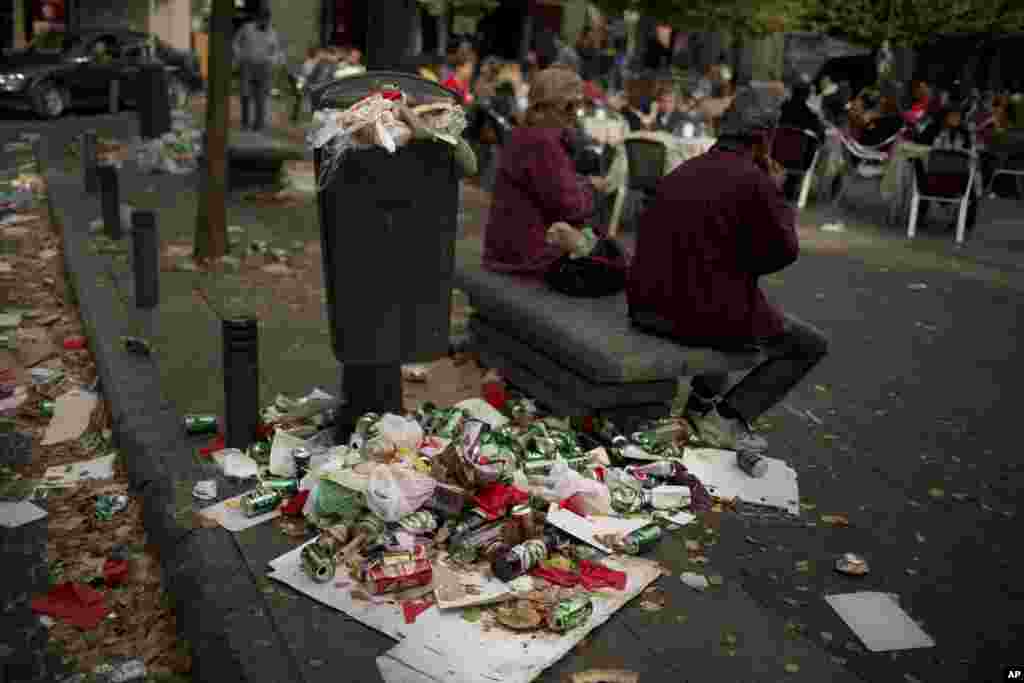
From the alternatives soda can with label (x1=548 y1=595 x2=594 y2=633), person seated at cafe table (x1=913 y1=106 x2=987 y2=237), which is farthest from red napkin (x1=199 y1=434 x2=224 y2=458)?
person seated at cafe table (x1=913 y1=106 x2=987 y2=237)

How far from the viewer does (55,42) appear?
66.8 ft

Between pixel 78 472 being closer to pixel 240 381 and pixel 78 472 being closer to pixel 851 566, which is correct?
pixel 240 381

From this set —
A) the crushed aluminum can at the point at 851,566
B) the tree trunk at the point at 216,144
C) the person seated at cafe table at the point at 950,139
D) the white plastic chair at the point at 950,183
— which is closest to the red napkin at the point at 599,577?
the crushed aluminum can at the point at 851,566

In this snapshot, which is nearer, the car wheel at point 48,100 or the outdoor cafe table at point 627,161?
the outdoor cafe table at point 627,161

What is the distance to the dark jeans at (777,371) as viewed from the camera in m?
5.30

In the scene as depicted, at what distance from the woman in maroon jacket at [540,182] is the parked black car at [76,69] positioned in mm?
14133

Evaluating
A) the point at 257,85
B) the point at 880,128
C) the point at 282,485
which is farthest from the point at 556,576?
the point at 257,85

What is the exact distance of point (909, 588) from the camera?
4133 mm

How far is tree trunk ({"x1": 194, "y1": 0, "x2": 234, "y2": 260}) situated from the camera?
870 centimetres

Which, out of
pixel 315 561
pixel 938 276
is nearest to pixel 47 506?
pixel 315 561

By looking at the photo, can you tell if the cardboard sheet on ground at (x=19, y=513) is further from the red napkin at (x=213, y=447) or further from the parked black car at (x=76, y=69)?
the parked black car at (x=76, y=69)

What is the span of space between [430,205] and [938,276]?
286 inches

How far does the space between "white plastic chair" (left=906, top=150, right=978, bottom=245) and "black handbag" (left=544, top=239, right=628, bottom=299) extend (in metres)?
7.66

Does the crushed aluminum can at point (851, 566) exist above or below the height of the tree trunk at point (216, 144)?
below
